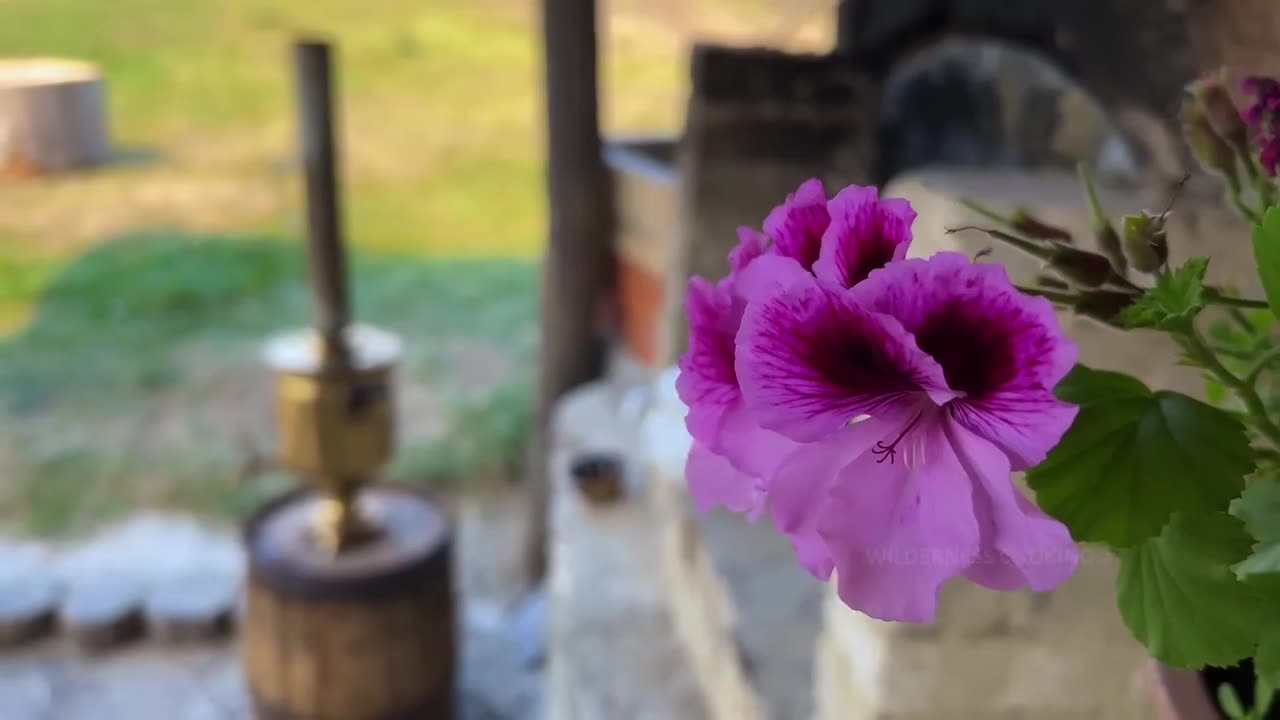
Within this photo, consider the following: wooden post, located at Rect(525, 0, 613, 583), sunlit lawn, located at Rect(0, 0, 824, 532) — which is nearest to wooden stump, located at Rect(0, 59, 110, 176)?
sunlit lawn, located at Rect(0, 0, 824, 532)

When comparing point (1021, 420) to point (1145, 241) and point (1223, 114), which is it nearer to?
point (1145, 241)

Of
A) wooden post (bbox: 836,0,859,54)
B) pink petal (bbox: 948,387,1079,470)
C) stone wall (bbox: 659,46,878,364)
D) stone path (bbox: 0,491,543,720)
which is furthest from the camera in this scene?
stone path (bbox: 0,491,543,720)

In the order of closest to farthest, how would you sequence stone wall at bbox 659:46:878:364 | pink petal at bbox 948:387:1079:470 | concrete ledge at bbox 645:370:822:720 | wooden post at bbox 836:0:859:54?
pink petal at bbox 948:387:1079:470 < concrete ledge at bbox 645:370:822:720 < stone wall at bbox 659:46:878:364 < wooden post at bbox 836:0:859:54

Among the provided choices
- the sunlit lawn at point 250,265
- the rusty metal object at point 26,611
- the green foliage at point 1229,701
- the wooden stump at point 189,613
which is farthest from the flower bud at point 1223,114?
the rusty metal object at point 26,611

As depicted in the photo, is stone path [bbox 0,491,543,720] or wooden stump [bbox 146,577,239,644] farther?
wooden stump [bbox 146,577,239,644]

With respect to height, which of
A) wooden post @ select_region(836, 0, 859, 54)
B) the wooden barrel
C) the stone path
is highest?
wooden post @ select_region(836, 0, 859, 54)

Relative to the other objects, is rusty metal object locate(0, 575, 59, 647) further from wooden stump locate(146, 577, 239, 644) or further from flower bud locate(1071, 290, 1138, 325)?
flower bud locate(1071, 290, 1138, 325)

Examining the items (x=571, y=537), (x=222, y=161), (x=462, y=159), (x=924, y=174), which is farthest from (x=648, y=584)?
(x=462, y=159)
